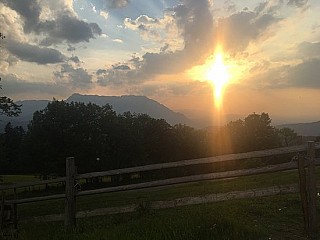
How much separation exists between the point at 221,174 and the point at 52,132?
50322mm

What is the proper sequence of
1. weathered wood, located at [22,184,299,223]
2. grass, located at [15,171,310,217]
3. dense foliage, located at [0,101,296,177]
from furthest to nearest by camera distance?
dense foliage, located at [0,101,296,177] < grass, located at [15,171,310,217] < weathered wood, located at [22,184,299,223]

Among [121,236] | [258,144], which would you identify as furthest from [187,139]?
[121,236]

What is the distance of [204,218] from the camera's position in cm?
630

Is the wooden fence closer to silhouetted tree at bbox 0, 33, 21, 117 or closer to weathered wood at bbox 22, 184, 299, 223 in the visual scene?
weathered wood at bbox 22, 184, 299, 223

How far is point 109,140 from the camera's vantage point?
61156 millimetres

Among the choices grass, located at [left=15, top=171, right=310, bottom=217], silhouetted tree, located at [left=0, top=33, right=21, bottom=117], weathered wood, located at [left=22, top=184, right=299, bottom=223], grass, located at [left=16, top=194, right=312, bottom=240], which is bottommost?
grass, located at [left=15, top=171, right=310, bottom=217]

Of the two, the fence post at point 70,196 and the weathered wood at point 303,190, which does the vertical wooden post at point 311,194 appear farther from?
the fence post at point 70,196

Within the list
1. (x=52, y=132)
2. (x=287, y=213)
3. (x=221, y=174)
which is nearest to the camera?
(x=221, y=174)

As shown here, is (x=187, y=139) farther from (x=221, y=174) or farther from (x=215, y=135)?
(x=221, y=174)

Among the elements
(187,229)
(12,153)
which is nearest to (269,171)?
(187,229)

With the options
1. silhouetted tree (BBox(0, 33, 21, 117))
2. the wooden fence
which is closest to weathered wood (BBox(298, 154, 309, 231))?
the wooden fence

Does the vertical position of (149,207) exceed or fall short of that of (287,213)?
it exceeds it

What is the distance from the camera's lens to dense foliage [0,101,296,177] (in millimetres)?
54188

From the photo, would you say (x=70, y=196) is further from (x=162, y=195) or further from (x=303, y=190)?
(x=162, y=195)
